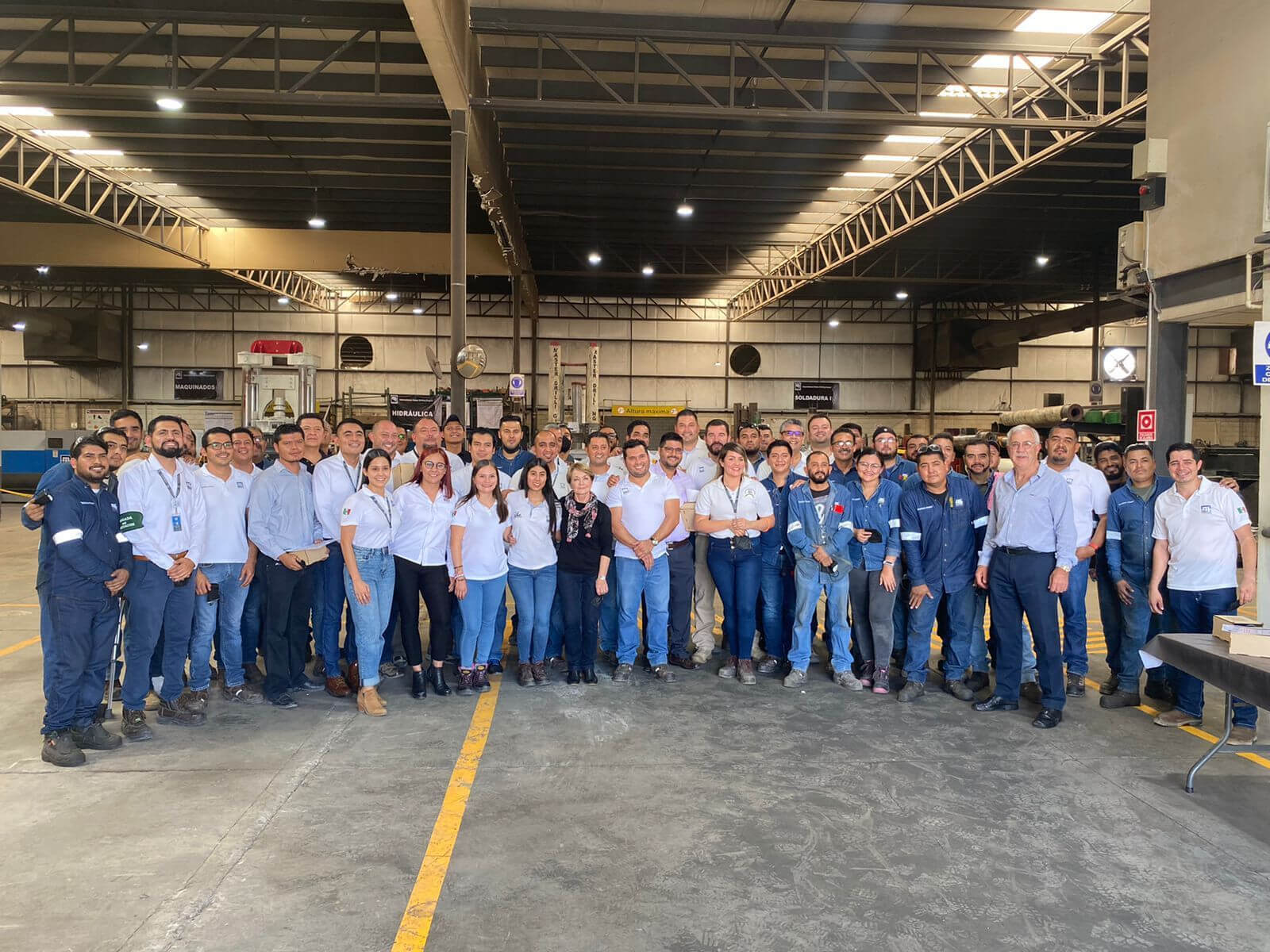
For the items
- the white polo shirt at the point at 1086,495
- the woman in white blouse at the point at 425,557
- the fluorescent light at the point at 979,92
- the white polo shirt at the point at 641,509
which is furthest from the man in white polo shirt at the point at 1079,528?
the fluorescent light at the point at 979,92

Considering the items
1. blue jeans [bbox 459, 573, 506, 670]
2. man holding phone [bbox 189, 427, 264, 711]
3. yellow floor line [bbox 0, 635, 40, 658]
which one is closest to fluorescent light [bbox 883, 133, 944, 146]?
blue jeans [bbox 459, 573, 506, 670]

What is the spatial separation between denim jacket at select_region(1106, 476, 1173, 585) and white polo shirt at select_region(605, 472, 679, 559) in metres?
3.10

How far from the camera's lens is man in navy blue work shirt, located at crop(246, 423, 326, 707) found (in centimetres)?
550

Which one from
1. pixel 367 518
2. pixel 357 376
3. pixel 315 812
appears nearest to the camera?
pixel 315 812

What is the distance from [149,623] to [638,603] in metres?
3.21

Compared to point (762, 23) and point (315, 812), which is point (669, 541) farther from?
point (762, 23)

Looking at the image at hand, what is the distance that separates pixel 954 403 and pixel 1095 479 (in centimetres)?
2533

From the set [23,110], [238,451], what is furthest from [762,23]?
[23,110]

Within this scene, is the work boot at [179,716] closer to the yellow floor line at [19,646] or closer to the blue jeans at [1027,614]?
the yellow floor line at [19,646]

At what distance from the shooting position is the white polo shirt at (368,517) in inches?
208

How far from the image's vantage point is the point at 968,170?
15797 mm

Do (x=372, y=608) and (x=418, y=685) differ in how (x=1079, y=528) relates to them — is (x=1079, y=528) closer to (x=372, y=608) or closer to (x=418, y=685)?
(x=418, y=685)

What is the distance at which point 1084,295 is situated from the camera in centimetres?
2681

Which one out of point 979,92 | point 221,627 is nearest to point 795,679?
point 221,627
